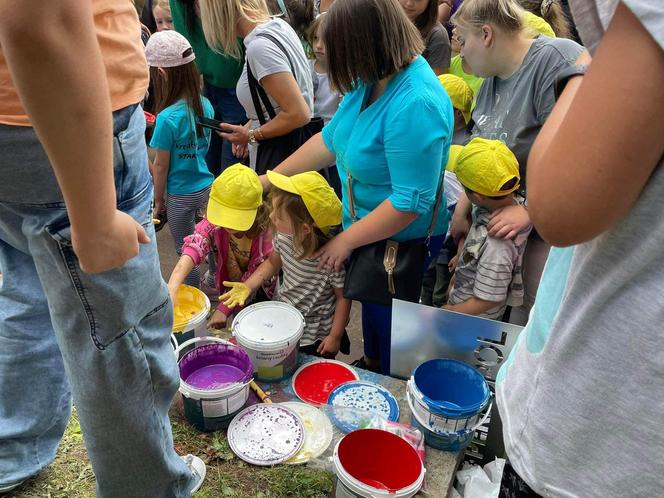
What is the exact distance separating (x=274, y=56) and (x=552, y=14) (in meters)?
1.68

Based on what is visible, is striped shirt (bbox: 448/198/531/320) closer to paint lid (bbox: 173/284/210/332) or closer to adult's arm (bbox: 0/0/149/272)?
paint lid (bbox: 173/284/210/332)

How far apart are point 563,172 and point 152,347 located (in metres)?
0.97

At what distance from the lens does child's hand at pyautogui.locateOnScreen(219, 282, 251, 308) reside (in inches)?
90.4

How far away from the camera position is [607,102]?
22.1 inches

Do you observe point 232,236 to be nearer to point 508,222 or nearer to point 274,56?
point 274,56

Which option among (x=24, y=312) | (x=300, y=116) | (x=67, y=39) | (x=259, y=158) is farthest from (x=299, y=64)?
(x=67, y=39)

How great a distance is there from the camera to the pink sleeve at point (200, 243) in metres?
2.34

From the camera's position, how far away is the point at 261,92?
284cm

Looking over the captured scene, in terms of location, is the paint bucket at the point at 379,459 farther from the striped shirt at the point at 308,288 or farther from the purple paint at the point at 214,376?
the striped shirt at the point at 308,288

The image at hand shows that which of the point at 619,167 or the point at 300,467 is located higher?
the point at 619,167

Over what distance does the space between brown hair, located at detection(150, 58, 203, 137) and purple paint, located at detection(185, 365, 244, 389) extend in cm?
170

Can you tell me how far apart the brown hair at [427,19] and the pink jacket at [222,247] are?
1911mm

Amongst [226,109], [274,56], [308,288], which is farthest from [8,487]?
[226,109]

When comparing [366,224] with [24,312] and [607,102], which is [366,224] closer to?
[24,312]
